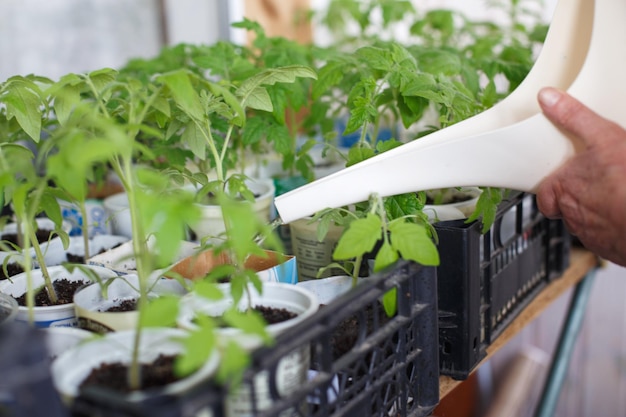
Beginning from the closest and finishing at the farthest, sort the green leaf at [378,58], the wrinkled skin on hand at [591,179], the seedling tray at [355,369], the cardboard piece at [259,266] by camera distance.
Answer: the seedling tray at [355,369] < the wrinkled skin on hand at [591,179] < the cardboard piece at [259,266] < the green leaf at [378,58]

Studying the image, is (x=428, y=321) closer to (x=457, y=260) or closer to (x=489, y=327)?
(x=457, y=260)

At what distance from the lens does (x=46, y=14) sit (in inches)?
68.6

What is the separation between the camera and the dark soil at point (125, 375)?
55 cm

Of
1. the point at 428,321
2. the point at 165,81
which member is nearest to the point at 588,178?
the point at 428,321

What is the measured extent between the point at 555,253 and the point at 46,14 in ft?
4.37

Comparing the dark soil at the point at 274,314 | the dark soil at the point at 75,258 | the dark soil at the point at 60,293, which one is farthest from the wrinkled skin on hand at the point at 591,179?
the dark soil at the point at 75,258

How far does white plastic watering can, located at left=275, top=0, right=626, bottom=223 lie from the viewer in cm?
74

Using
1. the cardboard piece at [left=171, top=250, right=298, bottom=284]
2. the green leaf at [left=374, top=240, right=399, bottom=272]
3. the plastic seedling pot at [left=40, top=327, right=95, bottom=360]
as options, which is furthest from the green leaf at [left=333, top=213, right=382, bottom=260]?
the plastic seedling pot at [left=40, top=327, right=95, bottom=360]

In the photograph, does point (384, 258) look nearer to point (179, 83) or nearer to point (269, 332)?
point (269, 332)

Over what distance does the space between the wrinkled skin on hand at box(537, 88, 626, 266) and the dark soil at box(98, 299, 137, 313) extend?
47cm

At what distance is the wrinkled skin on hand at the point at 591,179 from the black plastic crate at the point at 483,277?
0.37 ft

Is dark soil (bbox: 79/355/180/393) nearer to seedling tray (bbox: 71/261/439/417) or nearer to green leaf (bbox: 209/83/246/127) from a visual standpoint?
seedling tray (bbox: 71/261/439/417)

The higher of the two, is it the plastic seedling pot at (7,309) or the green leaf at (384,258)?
the green leaf at (384,258)

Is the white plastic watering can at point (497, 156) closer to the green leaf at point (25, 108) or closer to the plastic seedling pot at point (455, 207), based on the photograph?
the plastic seedling pot at point (455, 207)
